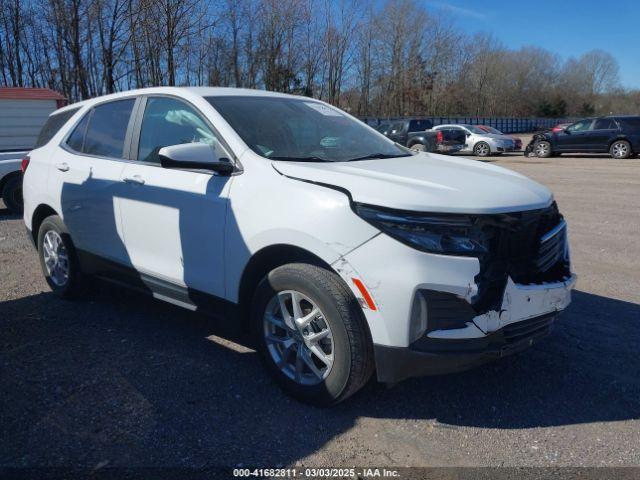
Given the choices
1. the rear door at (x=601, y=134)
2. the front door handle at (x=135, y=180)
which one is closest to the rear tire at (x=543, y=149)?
the rear door at (x=601, y=134)

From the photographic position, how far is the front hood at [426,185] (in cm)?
281

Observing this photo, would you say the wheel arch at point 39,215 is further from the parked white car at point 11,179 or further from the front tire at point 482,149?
the front tire at point 482,149

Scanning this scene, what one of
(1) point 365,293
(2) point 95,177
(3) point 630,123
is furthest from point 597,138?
(1) point 365,293

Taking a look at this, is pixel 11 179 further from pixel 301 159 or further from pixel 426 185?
pixel 426 185

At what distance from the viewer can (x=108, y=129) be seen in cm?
454

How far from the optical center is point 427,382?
3.55 m

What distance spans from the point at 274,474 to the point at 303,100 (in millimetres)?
2908

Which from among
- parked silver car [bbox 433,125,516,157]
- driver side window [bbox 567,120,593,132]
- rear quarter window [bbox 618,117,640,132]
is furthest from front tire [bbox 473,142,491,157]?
rear quarter window [bbox 618,117,640,132]

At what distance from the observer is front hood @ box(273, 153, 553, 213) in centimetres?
281

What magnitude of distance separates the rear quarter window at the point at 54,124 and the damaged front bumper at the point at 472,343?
3888 millimetres

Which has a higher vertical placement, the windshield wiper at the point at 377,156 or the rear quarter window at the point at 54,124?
the rear quarter window at the point at 54,124

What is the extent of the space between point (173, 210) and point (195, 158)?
20.0 inches

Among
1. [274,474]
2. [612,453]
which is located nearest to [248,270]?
[274,474]

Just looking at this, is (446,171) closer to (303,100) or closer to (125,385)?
(303,100)
